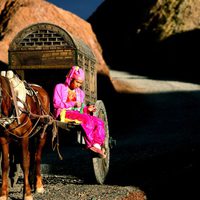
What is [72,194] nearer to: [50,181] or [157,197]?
[157,197]

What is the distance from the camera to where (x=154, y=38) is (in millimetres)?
51250

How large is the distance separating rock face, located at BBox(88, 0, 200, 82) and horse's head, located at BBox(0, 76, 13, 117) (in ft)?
116

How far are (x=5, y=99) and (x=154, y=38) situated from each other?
45.4 m

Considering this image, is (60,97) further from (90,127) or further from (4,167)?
(4,167)

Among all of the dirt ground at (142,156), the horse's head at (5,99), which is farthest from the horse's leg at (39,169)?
the horse's head at (5,99)

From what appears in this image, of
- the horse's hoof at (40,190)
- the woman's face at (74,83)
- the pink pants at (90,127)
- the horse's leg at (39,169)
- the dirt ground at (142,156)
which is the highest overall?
the woman's face at (74,83)

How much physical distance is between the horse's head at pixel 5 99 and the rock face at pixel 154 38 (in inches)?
1388

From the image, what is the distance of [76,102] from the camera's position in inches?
333

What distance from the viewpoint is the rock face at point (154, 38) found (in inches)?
1834

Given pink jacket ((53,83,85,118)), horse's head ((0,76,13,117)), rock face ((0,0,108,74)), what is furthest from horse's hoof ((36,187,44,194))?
rock face ((0,0,108,74))

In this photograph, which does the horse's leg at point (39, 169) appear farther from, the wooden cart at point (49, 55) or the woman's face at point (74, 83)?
the wooden cart at point (49, 55)

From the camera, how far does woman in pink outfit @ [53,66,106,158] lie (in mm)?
8070

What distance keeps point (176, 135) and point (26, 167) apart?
1381 cm

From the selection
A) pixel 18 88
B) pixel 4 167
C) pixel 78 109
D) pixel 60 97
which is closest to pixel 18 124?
pixel 18 88
